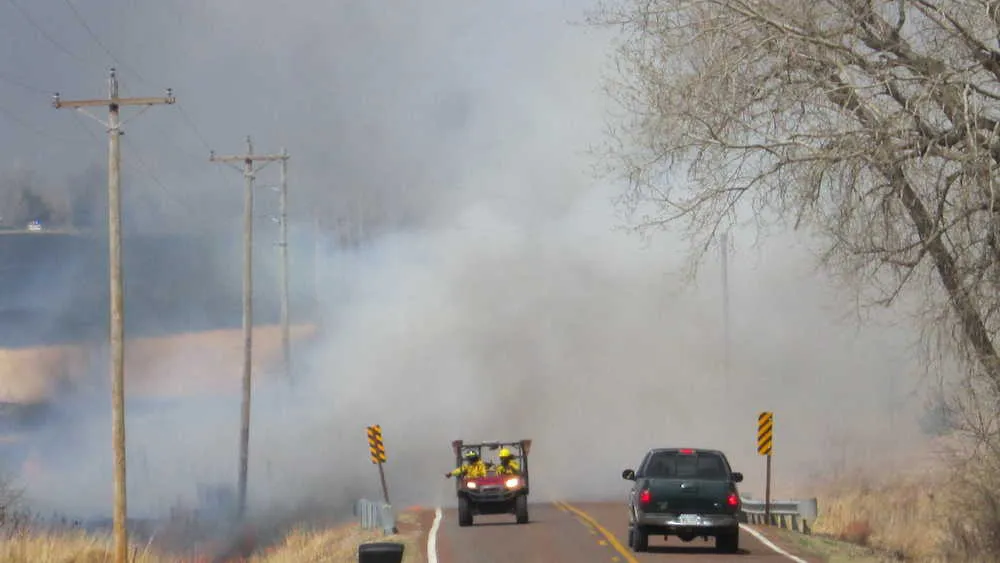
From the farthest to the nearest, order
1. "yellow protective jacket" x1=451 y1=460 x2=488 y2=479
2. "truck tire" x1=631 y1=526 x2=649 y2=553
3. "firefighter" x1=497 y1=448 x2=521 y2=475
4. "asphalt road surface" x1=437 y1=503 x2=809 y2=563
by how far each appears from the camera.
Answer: "yellow protective jacket" x1=451 y1=460 x2=488 y2=479 < "firefighter" x1=497 y1=448 x2=521 y2=475 < "truck tire" x1=631 y1=526 x2=649 y2=553 < "asphalt road surface" x1=437 y1=503 x2=809 y2=563

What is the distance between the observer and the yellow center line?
27.7 meters

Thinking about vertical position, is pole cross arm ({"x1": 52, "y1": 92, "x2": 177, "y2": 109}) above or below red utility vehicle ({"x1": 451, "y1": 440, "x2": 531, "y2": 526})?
above

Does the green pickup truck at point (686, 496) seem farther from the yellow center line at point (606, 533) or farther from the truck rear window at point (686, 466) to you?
the yellow center line at point (606, 533)

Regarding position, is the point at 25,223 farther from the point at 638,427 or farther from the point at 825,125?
the point at 825,125

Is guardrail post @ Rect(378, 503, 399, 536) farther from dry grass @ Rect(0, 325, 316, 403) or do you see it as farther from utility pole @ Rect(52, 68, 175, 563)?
dry grass @ Rect(0, 325, 316, 403)

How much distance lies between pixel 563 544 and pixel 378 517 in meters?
6.84

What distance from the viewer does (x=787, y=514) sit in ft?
119

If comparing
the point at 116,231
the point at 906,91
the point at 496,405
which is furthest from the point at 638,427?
the point at 906,91

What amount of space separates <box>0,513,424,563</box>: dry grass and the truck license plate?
14.9 feet

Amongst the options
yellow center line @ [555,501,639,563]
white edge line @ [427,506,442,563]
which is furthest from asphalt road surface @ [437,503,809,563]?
white edge line @ [427,506,442,563]

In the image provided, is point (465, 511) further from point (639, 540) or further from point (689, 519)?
point (689, 519)

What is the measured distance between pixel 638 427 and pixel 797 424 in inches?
263

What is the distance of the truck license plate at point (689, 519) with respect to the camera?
26.7 meters

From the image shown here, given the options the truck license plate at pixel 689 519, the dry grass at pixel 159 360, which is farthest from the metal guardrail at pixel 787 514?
the dry grass at pixel 159 360
